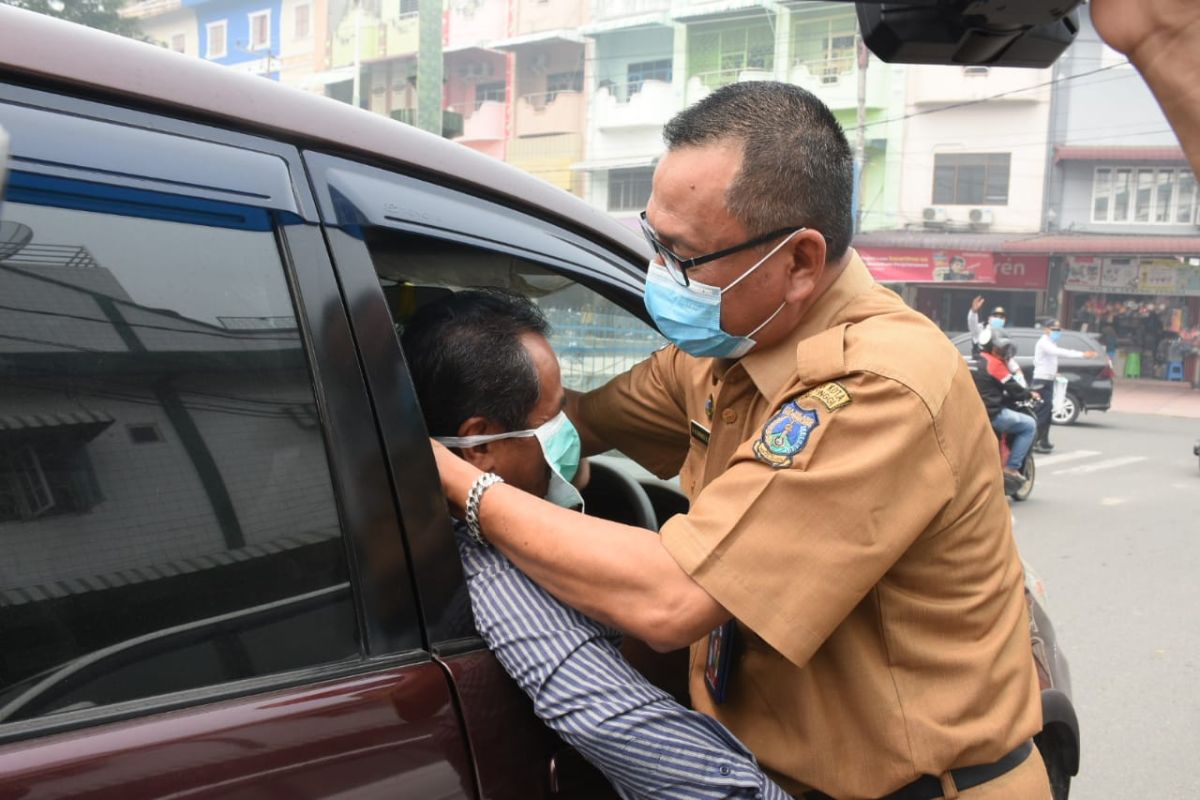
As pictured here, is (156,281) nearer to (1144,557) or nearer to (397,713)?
(397,713)

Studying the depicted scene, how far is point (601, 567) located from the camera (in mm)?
1373

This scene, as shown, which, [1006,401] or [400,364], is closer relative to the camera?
[400,364]

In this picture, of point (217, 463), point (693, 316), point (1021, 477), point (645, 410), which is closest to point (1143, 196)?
point (1021, 477)

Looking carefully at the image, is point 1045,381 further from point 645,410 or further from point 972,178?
point 972,178

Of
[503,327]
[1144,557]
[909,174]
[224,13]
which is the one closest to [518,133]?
[224,13]

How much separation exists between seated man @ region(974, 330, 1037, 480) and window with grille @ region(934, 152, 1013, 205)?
19.2 metres

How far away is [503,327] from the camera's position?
5.46ft

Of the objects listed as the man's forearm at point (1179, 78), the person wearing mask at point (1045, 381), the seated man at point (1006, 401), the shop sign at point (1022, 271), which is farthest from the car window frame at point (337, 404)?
the shop sign at point (1022, 271)

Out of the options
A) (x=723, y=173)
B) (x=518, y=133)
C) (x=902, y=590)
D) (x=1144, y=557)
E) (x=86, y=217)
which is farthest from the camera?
(x=518, y=133)

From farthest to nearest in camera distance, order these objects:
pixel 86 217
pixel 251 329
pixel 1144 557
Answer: pixel 1144 557 → pixel 251 329 → pixel 86 217

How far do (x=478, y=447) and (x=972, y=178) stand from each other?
27.6 metres

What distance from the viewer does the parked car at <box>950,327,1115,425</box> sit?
53.5ft

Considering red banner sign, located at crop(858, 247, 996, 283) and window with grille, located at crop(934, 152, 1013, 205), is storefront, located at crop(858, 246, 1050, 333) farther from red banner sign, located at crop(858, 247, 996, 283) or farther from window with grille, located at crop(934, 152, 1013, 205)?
window with grille, located at crop(934, 152, 1013, 205)

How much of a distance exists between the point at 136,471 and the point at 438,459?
448 mm
